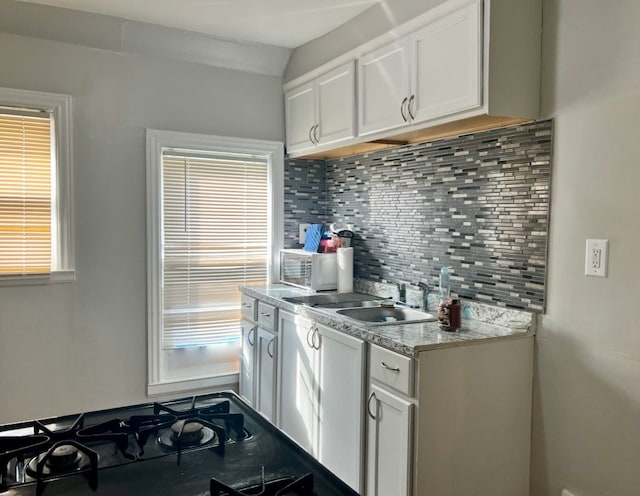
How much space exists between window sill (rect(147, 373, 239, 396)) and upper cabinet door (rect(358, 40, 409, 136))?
1.85 metres

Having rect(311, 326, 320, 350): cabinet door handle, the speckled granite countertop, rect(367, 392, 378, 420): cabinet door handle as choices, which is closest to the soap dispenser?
the speckled granite countertop

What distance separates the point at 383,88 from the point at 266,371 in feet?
5.69

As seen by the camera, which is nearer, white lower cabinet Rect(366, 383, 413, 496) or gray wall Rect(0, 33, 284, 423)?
white lower cabinet Rect(366, 383, 413, 496)

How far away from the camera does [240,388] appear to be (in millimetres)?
3627

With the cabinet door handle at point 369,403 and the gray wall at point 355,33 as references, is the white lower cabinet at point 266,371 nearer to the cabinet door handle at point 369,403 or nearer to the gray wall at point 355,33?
the cabinet door handle at point 369,403

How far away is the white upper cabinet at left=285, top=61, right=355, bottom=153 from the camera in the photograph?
2.99 meters

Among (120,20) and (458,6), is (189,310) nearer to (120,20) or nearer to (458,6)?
(120,20)

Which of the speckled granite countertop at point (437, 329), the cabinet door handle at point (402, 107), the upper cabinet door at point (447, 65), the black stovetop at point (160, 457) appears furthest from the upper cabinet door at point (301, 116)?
the black stovetop at point (160, 457)

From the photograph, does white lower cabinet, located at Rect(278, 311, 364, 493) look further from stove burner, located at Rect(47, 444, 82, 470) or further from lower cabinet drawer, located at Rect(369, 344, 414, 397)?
stove burner, located at Rect(47, 444, 82, 470)

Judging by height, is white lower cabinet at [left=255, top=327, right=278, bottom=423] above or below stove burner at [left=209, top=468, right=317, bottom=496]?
below

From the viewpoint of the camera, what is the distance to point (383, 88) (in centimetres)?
268

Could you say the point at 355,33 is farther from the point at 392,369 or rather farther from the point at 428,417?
the point at 428,417

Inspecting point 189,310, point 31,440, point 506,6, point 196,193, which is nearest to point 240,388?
point 189,310

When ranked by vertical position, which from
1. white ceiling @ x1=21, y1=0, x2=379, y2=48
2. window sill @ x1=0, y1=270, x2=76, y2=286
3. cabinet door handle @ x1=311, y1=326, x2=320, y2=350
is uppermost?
white ceiling @ x1=21, y1=0, x2=379, y2=48
